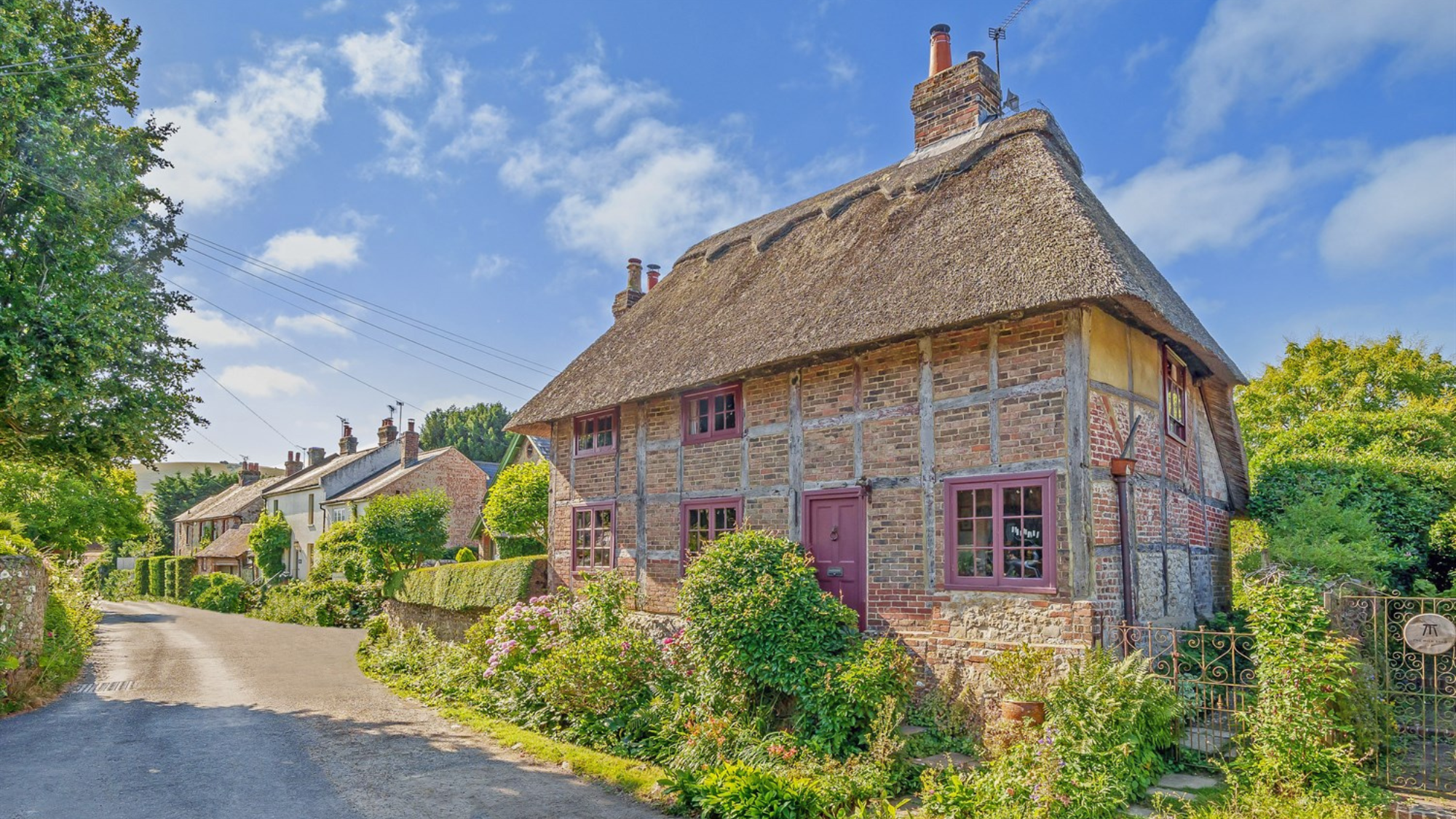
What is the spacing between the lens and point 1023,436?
920cm

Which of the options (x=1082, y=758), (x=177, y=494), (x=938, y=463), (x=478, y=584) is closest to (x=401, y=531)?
(x=478, y=584)

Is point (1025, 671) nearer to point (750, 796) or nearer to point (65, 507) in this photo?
point (750, 796)

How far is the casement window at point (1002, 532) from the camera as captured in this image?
887cm

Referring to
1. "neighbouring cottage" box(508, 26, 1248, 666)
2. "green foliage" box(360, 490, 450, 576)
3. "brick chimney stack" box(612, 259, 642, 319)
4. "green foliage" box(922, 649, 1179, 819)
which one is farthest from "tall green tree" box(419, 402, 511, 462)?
"green foliage" box(922, 649, 1179, 819)

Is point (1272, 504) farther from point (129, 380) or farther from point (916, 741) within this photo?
point (129, 380)

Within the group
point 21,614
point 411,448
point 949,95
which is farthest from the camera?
point 411,448

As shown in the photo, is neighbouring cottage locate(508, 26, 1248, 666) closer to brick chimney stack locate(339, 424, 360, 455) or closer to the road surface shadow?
the road surface shadow

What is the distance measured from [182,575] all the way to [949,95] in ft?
162

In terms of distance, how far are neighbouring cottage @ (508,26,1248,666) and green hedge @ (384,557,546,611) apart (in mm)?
1543

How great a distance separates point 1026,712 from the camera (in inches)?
306

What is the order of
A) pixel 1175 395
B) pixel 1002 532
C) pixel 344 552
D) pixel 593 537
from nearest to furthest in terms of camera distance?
1. pixel 1002 532
2. pixel 1175 395
3. pixel 593 537
4. pixel 344 552

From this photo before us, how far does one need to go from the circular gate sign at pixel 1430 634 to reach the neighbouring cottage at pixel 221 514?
163ft

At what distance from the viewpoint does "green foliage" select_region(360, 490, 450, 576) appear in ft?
81.1

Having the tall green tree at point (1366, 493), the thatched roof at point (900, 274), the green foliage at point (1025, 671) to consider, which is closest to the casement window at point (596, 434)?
the thatched roof at point (900, 274)
